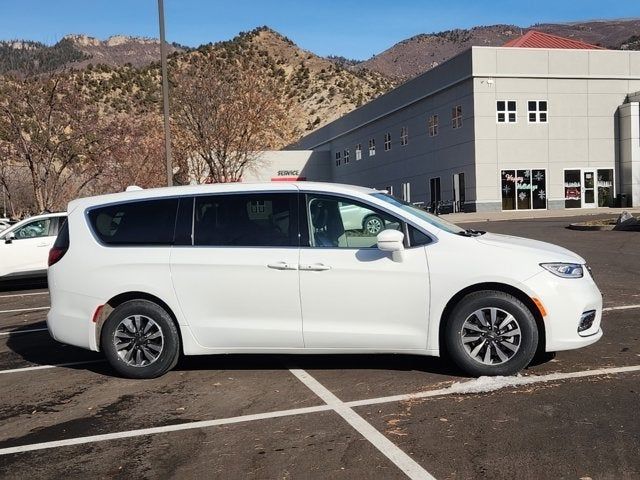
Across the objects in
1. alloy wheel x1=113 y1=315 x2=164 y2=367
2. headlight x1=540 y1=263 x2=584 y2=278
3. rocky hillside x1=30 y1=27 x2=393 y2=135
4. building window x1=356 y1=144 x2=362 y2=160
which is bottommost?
alloy wheel x1=113 y1=315 x2=164 y2=367

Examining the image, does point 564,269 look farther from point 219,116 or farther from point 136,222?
point 219,116

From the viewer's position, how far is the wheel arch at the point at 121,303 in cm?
598

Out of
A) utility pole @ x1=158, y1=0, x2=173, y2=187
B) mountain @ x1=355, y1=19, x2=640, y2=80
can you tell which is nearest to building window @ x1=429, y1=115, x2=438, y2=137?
utility pole @ x1=158, y1=0, x2=173, y2=187

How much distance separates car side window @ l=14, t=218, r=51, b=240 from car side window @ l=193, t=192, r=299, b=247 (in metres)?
9.44

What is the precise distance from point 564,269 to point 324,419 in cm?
245

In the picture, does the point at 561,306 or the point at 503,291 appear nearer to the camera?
the point at 561,306

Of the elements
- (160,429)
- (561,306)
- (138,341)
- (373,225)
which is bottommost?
(160,429)

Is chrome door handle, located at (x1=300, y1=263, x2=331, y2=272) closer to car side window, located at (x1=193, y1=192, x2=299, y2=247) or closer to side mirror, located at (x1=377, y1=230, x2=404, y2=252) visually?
car side window, located at (x1=193, y1=192, x2=299, y2=247)

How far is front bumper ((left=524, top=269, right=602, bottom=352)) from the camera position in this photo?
5.38m

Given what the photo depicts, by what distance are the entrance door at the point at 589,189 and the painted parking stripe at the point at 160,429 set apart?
125 ft

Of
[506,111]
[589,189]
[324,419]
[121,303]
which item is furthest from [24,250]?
[589,189]

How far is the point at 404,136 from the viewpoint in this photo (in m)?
48.2

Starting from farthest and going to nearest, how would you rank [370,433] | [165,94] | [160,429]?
[165,94] < [160,429] < [370,433]

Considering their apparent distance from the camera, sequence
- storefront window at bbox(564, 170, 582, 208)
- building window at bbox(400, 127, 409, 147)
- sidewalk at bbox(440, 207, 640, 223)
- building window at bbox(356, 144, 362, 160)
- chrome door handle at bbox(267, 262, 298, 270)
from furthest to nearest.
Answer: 1. building window at bbox(356, 144, 362, 160)
2. building window at bbox(400, 127, 409, 147)
3. storefront window at bbox(564, 170, 582, 208)
4. sidewalk at bbox(440, 207, 640, 223)
5. chrome door handle at bbox(267, 262, 298, 270)
